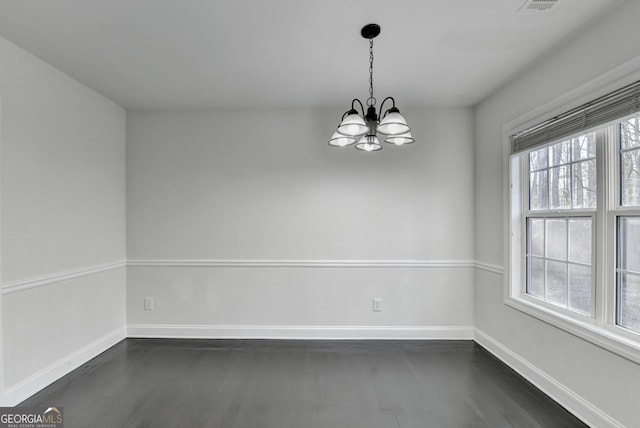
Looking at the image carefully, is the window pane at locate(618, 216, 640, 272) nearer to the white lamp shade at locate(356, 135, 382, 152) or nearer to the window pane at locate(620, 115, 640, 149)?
the window pane at locate(620, 115, 640, 149)

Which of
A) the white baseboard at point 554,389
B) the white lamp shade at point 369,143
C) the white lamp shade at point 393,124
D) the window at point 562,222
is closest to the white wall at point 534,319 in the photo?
the white baseboard at point 554,389

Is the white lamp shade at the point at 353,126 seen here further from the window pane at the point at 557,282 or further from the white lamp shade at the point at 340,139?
the window pane at the point at 557,282

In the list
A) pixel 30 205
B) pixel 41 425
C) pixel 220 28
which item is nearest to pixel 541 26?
pixel 220 28

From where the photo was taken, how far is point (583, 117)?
209 cm

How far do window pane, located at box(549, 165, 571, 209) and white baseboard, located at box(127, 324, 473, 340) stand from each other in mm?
1743

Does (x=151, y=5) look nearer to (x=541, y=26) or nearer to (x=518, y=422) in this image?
(x=541, y=26)

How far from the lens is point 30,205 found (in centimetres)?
242

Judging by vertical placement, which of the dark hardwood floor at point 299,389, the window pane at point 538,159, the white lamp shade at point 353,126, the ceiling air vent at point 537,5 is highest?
the ceiling air vent at point 537,5

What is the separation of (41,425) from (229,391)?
126 cm

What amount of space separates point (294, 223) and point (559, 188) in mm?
2467

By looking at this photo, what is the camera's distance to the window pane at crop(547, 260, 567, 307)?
2.42 meters

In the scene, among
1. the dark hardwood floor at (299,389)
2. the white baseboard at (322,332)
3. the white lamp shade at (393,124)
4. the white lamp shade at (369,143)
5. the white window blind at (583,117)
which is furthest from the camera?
the white baseboard at (322,332)

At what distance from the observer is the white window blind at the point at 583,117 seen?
1.79 metres

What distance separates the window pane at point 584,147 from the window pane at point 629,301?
83 centimetres
